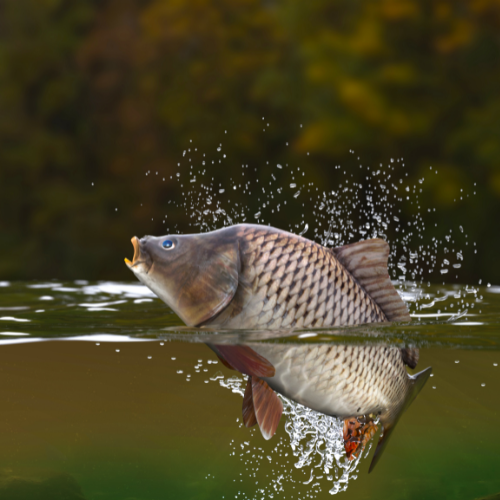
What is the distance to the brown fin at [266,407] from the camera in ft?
5.60

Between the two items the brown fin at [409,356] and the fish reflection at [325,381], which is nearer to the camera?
the fish reflection at [325,381]

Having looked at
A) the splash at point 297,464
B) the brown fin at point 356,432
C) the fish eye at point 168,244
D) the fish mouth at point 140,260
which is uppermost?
the fish eye at point 168,244

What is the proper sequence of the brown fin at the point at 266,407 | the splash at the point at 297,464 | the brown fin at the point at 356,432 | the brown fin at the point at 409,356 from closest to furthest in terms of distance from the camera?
1. the brown fin at the point at 266,407
2. the brown fin at the point at 356,432
3. the brown fin at the point at 409,356
4. the splash at the point at 297,464

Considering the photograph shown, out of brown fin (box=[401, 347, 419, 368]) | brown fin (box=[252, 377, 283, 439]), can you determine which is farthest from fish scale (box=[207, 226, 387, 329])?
brown fin (box=[401, 347, 419, 368])

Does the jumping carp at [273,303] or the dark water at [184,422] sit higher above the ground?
the jumping carp at [273,303]

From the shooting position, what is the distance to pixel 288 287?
167cm

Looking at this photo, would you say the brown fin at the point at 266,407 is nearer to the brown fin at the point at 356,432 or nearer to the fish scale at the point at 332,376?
the fish scale at the point at 332,376

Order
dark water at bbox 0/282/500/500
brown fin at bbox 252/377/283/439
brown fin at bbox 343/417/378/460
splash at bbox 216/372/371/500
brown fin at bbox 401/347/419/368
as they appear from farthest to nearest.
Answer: splash at bbox 216/372/371/500 < dark water at bbox 0/282/500/500 < brown fin at bbox 401/347/419/368 < brown fin at bbox 343/417/378/460 < brown fin at bbox 252/377/283/439

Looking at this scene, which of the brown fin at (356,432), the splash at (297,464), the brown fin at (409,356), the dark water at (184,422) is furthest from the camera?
the splash at (297,464)

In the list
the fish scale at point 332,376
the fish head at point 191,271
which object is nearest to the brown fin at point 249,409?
the fish scale at point 332,376

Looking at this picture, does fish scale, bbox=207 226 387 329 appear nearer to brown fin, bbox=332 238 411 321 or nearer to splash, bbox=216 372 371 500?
brown fin, bbox=332 238 411 321

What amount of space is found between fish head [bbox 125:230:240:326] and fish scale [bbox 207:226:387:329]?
0.03 meters

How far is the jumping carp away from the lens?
165 cm

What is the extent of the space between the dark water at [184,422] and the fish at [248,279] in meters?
0.30
